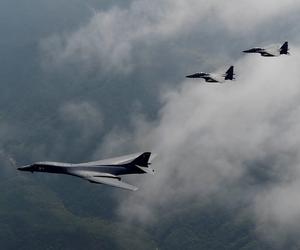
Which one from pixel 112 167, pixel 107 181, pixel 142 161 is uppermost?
pixel 142 161

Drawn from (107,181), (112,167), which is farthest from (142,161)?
(107,181)

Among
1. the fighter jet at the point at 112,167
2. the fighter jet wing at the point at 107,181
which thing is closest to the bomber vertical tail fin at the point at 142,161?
the fighter jet at the point at 112,167

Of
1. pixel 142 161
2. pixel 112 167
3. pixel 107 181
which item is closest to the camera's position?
pixel 107 181

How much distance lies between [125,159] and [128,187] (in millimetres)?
22489

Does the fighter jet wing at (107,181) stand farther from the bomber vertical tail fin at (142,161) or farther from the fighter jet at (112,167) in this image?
the bomber vertical tail fin at (142,161)

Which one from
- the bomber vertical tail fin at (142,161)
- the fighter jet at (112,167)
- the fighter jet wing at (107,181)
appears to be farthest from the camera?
the bomber vertical tail fin at (142,161)

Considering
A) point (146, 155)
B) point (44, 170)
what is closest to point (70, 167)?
point (44, 170)

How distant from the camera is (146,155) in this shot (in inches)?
5492

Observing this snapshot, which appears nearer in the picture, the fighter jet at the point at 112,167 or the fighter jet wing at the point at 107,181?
the fighter jet wing at the point at 107,181

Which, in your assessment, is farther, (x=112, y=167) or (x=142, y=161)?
(x=112, y=167)

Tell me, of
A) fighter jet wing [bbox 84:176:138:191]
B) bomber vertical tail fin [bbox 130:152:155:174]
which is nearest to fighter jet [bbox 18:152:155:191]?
bomber vertical tail fin [bbox 130:152:155:174]

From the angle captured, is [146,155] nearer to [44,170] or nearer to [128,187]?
[128,187]

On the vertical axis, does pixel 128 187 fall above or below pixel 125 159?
below

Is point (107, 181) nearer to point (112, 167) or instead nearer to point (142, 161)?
point (112, 167)
